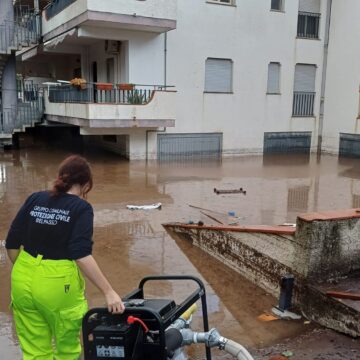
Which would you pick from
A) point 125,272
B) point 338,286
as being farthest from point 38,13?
point 338,286

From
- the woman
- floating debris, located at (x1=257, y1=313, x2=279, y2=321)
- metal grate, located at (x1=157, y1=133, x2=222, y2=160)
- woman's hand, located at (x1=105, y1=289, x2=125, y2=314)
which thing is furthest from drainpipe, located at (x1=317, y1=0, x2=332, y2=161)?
woman's hand, located at (x1=105, y1=289, x2=125, y2=314)

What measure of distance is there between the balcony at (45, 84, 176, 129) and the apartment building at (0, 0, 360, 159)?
1.3 inches

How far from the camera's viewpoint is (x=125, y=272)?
5992 millimetres

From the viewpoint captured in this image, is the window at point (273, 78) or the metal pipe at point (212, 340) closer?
the metal pipe at point (212, 340)

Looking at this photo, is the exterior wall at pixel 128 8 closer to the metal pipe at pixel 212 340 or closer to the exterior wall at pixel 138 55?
the exterior wall at pixel 138 55

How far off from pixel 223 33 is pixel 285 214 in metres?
10.5

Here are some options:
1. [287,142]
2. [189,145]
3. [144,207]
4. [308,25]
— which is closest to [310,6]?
[308,25]

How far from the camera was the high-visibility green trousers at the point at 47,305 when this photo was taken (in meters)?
2.65

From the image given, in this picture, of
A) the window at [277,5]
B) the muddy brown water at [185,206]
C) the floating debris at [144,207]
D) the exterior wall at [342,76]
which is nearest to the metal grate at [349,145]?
the exterior wall at [342,76]

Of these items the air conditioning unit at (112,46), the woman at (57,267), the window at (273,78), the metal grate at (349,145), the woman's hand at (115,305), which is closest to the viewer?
the woman's hand at (115,305)

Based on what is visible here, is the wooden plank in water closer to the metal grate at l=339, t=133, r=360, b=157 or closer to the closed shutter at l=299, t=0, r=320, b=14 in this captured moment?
the metal grate at l=339, t=133, r=360, b=157

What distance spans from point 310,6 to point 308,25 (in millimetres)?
799

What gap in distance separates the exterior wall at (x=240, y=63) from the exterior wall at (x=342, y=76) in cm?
55

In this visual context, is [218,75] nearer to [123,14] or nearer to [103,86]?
[123,14]
